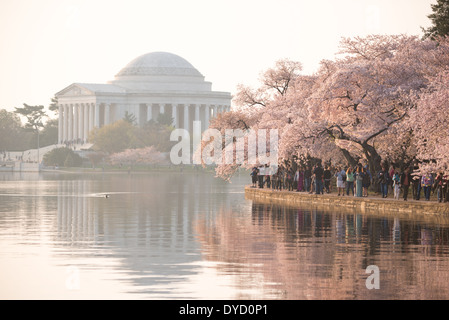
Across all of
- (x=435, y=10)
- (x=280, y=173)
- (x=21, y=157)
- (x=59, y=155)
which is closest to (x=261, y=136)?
(x=280, y=173)

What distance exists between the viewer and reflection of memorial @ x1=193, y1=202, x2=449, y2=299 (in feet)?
57.8

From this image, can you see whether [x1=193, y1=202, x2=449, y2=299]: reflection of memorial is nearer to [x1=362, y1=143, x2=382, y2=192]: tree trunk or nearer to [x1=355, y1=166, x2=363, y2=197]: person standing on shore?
[x1=355, y1=166, x2=363, y2=197]: person standing on shore

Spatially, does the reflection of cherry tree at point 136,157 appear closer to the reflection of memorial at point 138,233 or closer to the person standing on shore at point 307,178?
the person standing on shore at point 307,178

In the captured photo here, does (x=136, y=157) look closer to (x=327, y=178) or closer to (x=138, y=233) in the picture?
(x=327, y=178)

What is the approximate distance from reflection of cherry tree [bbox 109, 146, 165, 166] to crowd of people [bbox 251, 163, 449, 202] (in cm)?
8909

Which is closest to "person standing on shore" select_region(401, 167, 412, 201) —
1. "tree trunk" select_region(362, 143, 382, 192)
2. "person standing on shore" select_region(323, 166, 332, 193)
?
"tree trunk" select_region(362, 143, 382, 192)

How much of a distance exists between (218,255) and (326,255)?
8.24 ft

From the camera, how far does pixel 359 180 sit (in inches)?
1903

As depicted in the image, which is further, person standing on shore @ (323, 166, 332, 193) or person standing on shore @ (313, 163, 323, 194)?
person standing on shore @ (323, 166, 332, 193)

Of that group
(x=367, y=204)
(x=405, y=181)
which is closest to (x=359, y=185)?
(x=405, y=181)

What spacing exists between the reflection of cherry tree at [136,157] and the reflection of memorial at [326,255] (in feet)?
399

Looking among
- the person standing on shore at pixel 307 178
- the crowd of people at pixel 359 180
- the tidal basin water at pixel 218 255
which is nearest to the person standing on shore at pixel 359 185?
the crowd of people at pixel 359 180

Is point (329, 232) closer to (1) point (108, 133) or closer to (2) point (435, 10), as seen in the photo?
(2) point (435, 10)

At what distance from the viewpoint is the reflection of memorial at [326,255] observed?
1762 centimetres
